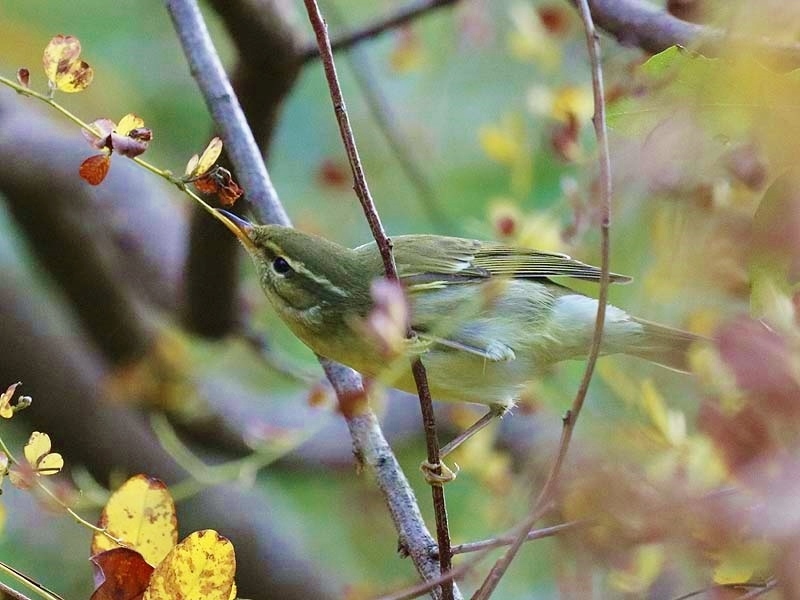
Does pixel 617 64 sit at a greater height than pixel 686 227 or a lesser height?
greater

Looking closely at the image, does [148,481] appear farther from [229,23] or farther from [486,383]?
[229,23]

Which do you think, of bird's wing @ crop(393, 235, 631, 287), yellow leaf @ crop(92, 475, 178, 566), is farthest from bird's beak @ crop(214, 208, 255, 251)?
yellow leaf @ crop(92, 475, 178, 566)

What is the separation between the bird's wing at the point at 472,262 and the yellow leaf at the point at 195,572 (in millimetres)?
1189

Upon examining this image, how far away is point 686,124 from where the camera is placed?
3.19ft

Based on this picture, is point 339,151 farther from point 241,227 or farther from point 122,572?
point 122,572

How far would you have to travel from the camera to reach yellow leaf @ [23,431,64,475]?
3.84 ft

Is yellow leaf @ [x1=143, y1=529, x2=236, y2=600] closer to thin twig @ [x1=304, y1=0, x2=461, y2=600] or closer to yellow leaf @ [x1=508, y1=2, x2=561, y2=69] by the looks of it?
thin twig @ [x1=304, y1=0, x2=461, y2=600]

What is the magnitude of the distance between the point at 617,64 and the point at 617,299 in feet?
1.68

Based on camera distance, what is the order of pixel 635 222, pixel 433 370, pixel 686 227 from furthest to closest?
pixel 433 370, pixel 635 222, pixel 686 227

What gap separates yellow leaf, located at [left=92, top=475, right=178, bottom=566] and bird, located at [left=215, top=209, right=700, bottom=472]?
737mm

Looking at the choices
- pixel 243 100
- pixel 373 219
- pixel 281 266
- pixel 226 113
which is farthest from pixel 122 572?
pixel 243 100

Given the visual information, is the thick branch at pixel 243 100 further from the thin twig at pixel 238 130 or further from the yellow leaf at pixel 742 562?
the yellow leaf at pixel 742 562

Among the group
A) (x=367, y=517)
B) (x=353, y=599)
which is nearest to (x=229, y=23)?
(x=353, y=599)

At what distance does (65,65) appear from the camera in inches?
50.8
